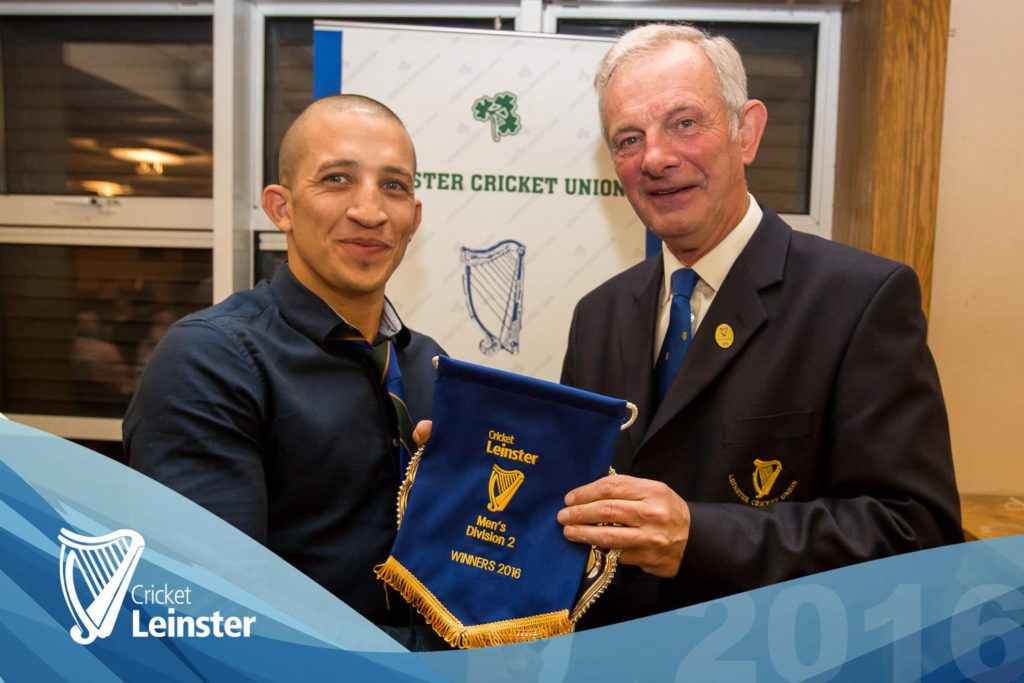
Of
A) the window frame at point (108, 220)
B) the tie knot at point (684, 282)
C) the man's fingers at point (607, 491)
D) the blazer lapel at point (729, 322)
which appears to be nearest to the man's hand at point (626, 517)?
the man's fingers at point (607, 491)

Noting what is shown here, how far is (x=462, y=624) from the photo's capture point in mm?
1005

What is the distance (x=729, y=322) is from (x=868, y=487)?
35cm

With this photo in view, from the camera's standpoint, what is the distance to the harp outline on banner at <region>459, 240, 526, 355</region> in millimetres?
2451

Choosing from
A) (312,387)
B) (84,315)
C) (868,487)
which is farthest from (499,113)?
(84,315)

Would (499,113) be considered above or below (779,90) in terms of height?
below

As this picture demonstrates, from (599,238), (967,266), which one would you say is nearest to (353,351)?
(599,238)

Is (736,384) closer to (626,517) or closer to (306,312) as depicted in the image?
(626,517)

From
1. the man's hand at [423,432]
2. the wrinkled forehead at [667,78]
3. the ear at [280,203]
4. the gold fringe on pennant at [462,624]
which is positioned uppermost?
the wrinkled forehead at [667,78]

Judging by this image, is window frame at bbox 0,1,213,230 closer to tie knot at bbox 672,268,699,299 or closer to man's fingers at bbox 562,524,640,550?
tie knot at bbox 672,268,699,299

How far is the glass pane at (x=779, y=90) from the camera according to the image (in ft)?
9.12

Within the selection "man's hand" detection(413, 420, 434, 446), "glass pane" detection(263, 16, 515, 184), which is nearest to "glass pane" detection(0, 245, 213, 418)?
"glass pane" detection(263, 16, 515, 184)

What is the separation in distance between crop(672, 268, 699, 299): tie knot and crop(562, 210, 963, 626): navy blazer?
80 millimetres
